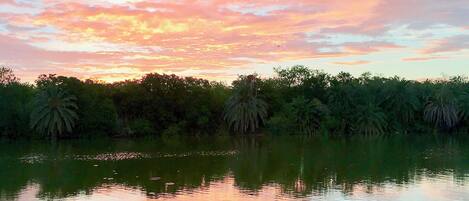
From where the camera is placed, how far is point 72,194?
3288 cm

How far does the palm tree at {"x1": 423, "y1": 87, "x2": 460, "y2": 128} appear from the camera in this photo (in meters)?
97.6

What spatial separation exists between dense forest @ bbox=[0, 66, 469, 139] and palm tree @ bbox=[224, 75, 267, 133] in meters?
0.16

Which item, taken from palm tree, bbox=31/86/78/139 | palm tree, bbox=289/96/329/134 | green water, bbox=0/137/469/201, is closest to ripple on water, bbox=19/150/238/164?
green water, bbox=0/137/469/201

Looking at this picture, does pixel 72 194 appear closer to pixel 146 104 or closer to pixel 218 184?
pixel 218 184

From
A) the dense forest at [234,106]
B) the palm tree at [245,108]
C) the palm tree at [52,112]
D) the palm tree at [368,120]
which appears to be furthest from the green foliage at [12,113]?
the palm tree at [368,120]

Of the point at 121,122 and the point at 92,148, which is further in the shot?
the point at 121,122

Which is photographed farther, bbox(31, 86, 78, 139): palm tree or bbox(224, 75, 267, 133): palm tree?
bbox(224, 75, 267, 133): palm tree

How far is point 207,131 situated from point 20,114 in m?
29.7

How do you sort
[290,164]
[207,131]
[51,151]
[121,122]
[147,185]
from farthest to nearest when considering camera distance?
[207,131] < [121,122] < [51,151] < [290,164] < [147,185]

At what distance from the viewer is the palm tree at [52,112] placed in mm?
76812

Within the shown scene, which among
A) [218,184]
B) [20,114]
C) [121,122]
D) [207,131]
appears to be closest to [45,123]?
[20,114]

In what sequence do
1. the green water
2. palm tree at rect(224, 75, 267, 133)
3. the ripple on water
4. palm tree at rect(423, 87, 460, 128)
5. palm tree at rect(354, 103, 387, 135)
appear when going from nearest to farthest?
the green water, the ripple on water, palm tree at rect(224, 75, 267, 133), palm tree at rect(354, 103, 387, 135), palm tree at rect(423, 87, 460, 128)

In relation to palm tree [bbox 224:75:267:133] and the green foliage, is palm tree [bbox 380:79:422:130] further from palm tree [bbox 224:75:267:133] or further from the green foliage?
the green foliage

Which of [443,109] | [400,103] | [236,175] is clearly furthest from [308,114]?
[236,175]
